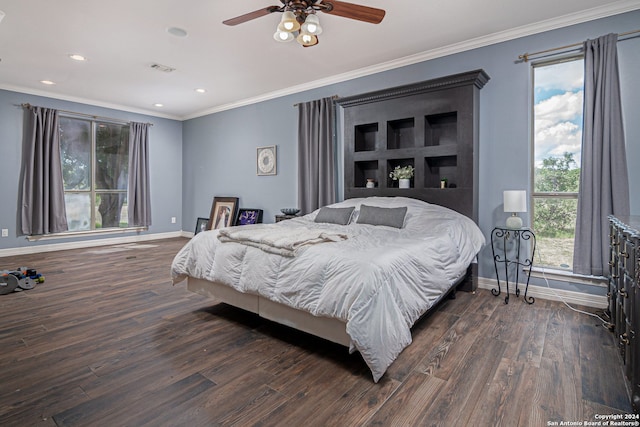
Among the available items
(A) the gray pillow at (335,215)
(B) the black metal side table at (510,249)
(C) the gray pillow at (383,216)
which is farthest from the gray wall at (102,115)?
(B) the black metal side table at (510,249)

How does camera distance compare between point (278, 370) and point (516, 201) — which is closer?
point (278, 370)

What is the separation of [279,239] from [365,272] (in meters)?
0.81

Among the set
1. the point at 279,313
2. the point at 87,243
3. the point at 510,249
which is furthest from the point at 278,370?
the point at 87,243

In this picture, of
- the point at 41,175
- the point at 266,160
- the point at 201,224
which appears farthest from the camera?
the point at 201,224

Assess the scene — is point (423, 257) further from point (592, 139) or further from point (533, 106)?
point (533, 106)

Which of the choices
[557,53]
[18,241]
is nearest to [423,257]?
[557,53]

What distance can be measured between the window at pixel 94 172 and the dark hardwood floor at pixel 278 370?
350 cm

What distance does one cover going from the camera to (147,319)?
111 inches

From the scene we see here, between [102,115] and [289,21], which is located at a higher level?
[102,115]

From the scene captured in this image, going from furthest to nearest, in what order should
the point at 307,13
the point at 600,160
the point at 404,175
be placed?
the point at 404,175
the point at 600,160
the point at 307,13

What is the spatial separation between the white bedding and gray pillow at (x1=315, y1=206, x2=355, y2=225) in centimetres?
42

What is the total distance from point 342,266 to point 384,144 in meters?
2.56

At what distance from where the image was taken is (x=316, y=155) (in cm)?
501

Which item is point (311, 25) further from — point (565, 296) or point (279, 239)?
point (565, 296)
